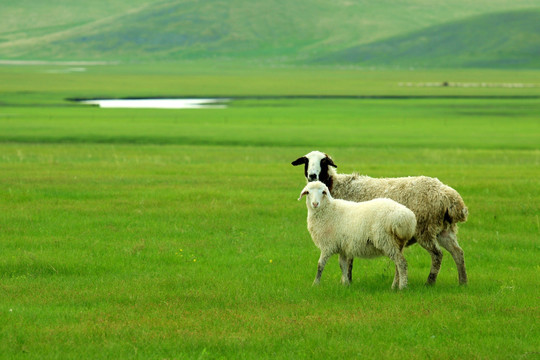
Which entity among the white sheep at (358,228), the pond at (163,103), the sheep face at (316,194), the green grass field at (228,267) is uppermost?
the sheep face at (316,194)

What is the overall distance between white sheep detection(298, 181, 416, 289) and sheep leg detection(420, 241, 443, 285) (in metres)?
0.64

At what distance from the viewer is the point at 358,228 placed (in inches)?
449

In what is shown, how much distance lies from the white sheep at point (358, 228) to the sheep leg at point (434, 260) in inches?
25.3

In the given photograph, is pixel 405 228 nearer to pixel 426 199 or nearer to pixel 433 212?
pixel 433 212

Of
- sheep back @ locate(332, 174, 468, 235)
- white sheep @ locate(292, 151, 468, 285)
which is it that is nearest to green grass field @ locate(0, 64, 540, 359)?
white sheep @ locate(292, 151, 468, 285)

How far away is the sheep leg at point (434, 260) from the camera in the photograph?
11.8m

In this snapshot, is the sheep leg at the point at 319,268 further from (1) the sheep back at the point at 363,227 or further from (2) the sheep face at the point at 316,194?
(2) the sheep face at the point at 316,194

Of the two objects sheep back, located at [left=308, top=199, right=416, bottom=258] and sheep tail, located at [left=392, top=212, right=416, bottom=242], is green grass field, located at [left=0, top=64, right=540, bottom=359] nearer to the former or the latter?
sheep back, located at [left=308, top=199, right=416, bottom=258]

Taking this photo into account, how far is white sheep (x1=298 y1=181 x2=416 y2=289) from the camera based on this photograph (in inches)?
439

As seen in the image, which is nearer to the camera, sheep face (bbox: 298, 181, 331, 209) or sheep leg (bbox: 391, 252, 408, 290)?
sheep leg (bbox: 391, 252, 408, 290)

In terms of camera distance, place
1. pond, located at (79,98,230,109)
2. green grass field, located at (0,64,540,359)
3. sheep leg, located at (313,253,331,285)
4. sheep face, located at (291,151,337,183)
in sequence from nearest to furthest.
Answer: green grass field, located at (0,64,540,359) → sheep leg, located at (313,253,331,285) → sheep face, located at (291,151,337,183) → pond, located at (79,98,230,109)

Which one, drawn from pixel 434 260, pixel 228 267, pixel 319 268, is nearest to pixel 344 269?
pixel 319 268

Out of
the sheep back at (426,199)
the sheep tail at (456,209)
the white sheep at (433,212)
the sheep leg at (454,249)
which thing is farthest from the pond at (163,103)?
the sheep tail at (456,209)

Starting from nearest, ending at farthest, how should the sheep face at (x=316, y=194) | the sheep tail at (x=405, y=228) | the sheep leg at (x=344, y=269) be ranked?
1. the sheep tail at (x=405, y=228)
2. the sheep leg at (x=344, y=269)
3. the sheep face at (x=316, y=194)
